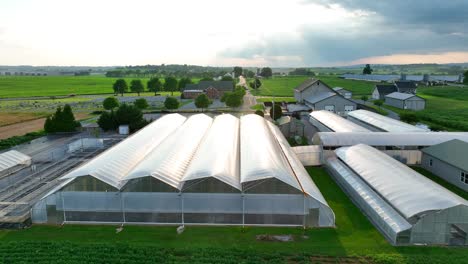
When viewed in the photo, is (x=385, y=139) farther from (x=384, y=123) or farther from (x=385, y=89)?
(x=385, y=89)

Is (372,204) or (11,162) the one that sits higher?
(11,162)

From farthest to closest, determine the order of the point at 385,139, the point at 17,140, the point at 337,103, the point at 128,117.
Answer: the point at 337,103, the point at 128,117, the point at 17,140, the point at 385,139

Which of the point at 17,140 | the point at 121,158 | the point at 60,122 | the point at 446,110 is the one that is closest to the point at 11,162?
the point at 121,158

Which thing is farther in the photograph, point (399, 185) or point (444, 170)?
point (444, 170)

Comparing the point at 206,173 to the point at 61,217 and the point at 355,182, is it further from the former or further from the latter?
the point at 355,182

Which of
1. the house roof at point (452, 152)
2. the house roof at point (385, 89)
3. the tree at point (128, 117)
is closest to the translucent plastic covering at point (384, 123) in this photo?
the house roof at point (452, 152)

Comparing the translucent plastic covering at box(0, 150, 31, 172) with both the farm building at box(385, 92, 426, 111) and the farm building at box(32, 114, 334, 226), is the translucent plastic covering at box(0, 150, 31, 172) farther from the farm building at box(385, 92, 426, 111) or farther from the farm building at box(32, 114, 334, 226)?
the farm building at box(385, 92, 426, 111)

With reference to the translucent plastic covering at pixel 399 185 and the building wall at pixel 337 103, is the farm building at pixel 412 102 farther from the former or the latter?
the translucent plastic covering at pixel 399 185
